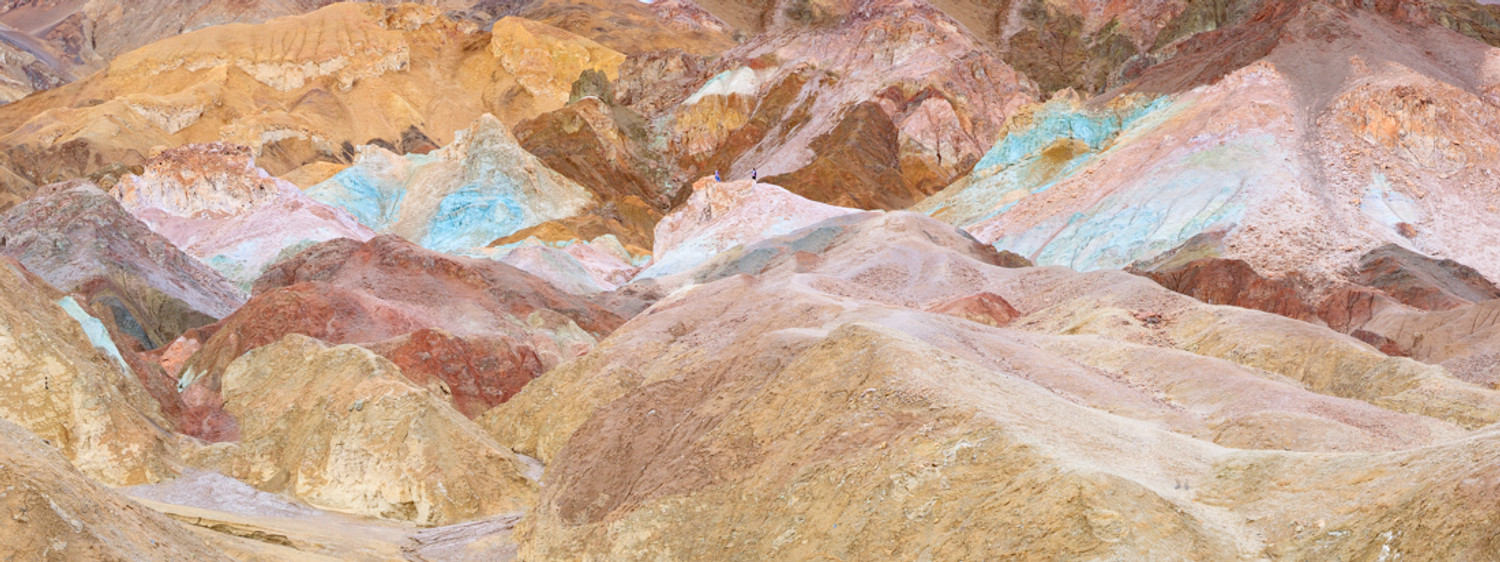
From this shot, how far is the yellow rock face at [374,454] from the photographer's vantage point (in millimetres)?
24922

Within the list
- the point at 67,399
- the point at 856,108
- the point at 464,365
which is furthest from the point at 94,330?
the point at 856,108

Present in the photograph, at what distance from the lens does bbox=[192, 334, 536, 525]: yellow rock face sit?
24.9 m

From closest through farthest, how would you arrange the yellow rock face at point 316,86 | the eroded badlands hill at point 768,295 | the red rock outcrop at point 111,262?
the eroded badlands hill at point 768,295
the red rock outcrop at point 111,262
the yellow rock face at point 316,86

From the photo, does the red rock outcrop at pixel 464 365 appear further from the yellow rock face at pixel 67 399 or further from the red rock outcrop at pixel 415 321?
the yellow rock face at pixel 67 399

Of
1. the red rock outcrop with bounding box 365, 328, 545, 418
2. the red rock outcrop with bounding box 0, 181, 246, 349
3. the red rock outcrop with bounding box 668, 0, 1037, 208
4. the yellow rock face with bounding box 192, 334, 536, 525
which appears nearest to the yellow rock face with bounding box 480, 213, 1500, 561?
the yellow rock face with bounding box 192, 334, 536, 525

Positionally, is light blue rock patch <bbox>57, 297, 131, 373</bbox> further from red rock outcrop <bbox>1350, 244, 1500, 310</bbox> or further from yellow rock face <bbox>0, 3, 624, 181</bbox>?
yellow rock face <bbox>0, 3, 624, 181</bbox>

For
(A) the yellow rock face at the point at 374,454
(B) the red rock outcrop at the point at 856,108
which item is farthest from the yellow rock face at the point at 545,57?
(A) the yellow rock face at the point at 374,454

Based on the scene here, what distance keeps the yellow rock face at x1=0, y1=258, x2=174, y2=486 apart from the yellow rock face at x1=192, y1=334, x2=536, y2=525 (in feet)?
6.18

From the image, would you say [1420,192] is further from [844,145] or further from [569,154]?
[569,154]

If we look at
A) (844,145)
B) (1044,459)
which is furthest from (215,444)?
(844,145)

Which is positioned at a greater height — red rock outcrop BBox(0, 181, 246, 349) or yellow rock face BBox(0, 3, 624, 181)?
red rock outcrop BBox(0, 181, 246, 349)

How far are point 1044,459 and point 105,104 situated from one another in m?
112

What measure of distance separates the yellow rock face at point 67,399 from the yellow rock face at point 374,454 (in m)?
1.88

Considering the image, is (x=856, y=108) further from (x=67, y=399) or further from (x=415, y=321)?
(x=67, y=399)
